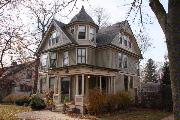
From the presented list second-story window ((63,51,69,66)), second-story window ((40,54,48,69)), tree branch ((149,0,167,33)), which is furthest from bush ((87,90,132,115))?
tree branch ((149,0,167,33))

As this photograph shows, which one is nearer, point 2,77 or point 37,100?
point 2,77

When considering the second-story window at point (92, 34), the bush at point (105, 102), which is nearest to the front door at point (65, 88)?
the second-story window at point (92, 34)

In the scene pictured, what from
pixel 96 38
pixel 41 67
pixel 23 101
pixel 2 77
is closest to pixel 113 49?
pixel 96 38

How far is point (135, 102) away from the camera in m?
30.7

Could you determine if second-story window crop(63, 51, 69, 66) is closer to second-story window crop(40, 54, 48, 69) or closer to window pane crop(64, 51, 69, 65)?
window pane crop(64, 51, 69, 65)

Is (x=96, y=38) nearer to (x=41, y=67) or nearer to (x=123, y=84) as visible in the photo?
(x=123, y=84)

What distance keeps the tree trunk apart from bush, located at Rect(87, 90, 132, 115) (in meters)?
16.9

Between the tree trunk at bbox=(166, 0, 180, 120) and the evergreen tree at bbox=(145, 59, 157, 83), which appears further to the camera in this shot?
the evergreen tree at bbox=(145, 59, 157, 83)

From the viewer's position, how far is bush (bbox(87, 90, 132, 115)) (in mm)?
21812

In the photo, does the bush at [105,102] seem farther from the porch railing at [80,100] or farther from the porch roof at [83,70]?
the porch roof at [83,70]

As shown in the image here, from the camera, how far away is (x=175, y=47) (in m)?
5.22

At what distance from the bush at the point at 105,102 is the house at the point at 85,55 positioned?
198 centimetres

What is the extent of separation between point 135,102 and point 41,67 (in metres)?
13.9

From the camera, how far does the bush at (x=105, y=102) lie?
71.6ft
